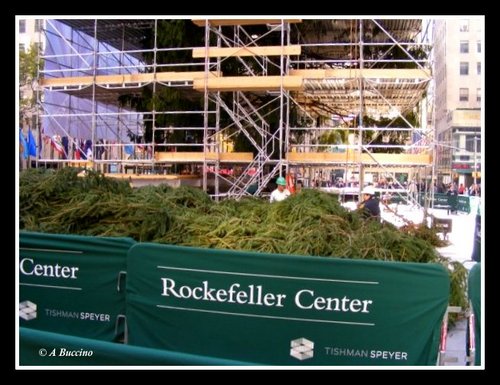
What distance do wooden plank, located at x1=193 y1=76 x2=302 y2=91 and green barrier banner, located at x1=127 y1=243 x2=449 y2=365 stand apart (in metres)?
10.6

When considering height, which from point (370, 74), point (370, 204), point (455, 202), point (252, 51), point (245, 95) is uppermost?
point (252, 51)

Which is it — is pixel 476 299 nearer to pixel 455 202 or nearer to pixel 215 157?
pixel 215 157

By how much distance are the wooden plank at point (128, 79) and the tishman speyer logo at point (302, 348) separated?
11.9 m

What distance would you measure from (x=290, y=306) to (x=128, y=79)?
1429 centimetres

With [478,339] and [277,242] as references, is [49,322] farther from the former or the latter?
[478,339]

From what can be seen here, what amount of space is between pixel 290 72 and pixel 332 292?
1195 cm

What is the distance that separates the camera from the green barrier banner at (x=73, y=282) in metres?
5.27

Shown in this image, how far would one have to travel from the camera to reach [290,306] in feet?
15.3

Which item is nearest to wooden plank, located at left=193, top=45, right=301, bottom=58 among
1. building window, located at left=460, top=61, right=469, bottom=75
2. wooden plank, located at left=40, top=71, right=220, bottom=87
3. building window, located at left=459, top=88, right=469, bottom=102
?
wooden plank, located at left=40, top=71, right=220, bottom=87

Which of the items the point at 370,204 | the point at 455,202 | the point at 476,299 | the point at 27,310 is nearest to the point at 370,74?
the point at 370,204

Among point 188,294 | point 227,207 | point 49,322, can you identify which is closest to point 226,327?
point 188,294

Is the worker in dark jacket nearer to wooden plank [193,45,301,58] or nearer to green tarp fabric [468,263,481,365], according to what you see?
green tarp fabric [468,263,481,365]

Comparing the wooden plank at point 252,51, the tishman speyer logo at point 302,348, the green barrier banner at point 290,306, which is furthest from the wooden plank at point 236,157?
the tishman speyer logo at point 302,348

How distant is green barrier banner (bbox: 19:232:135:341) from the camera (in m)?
5.27
